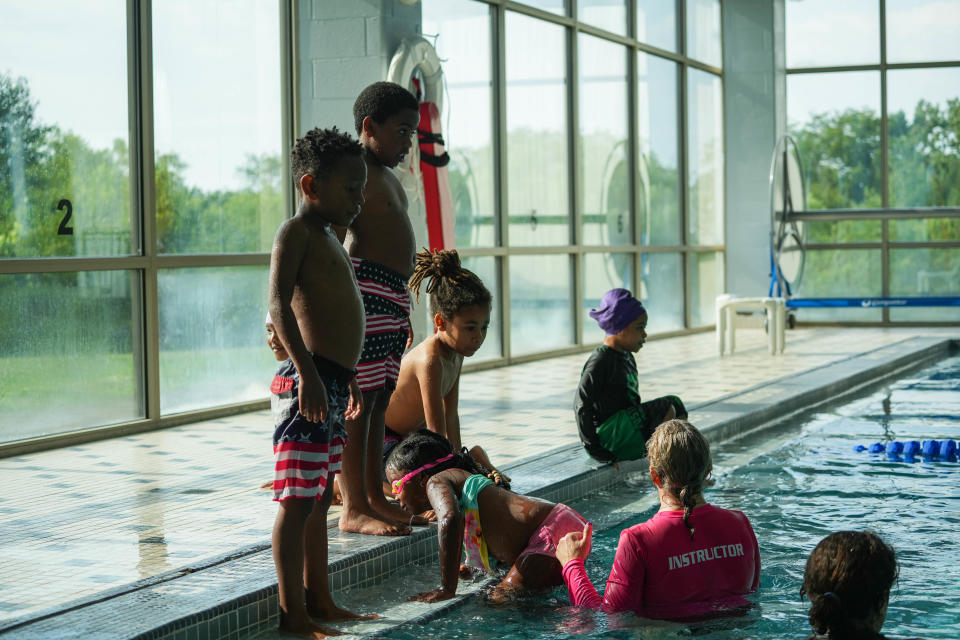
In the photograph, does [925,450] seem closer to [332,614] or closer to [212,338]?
[332,614]

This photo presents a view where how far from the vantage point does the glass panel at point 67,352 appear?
5910 mm

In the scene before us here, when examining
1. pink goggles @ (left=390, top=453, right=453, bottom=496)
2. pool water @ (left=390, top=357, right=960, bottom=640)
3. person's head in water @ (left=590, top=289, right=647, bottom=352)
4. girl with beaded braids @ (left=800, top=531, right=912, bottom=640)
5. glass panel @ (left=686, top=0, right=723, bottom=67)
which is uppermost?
glass panel @ (left=686, top=0, right=723, bottom=67)

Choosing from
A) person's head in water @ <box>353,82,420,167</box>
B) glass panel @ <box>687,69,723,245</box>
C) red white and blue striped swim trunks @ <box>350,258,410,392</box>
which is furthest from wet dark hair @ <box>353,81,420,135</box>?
glass panel @ <box>687,69,723,245</box>

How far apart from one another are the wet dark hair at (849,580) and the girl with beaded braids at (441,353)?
1.76 metres

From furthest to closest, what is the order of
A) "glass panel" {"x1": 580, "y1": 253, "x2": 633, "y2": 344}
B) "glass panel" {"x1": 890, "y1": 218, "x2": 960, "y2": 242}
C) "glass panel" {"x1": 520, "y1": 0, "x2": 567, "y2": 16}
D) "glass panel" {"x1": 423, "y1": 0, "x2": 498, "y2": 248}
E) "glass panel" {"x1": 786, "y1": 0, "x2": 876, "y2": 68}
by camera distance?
"glass panel" {"x1": 786, "y1": 0, "x2": 876, "y2": 68} < "glass panel" {"x1": 890, "y1": 218, "x2": 960, "y2": 242} < "glass panel" {"x1": 580, "y1": 253, "x2": 633, "y2": 344} < "glass panel" {"x1": 520, "y1": 0, "x2": 567, "y2": 16} < "glass panel" {"x1": 423, "y1": 0, "x2": 498, "y2": 248}

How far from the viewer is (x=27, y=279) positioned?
19.6 ft

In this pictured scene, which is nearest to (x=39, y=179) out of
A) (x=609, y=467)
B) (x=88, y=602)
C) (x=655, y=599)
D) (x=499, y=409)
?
(x=499, y=409)

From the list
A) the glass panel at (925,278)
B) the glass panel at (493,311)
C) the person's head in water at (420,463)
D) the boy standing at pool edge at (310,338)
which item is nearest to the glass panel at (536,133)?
the glass panel at (493,311)

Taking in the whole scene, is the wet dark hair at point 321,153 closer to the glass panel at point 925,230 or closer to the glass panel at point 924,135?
the glass panel at point 925,230

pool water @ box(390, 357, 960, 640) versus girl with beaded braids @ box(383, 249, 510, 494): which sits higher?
girl with beaded braids @ box(383, 249, 510, 494)

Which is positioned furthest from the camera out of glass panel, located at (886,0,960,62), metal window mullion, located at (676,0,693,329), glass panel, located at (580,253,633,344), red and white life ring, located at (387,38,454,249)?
glass panel, located at (886,0,960,62)

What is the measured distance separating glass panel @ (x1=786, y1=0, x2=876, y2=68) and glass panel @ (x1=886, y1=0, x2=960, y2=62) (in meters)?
0.21

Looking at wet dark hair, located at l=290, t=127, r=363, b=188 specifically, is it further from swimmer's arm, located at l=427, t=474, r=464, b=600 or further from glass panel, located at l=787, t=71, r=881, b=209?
glass panel, located at l=787, t=71, r=881, b=209

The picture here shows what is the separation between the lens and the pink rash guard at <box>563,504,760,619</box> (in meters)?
2.77
